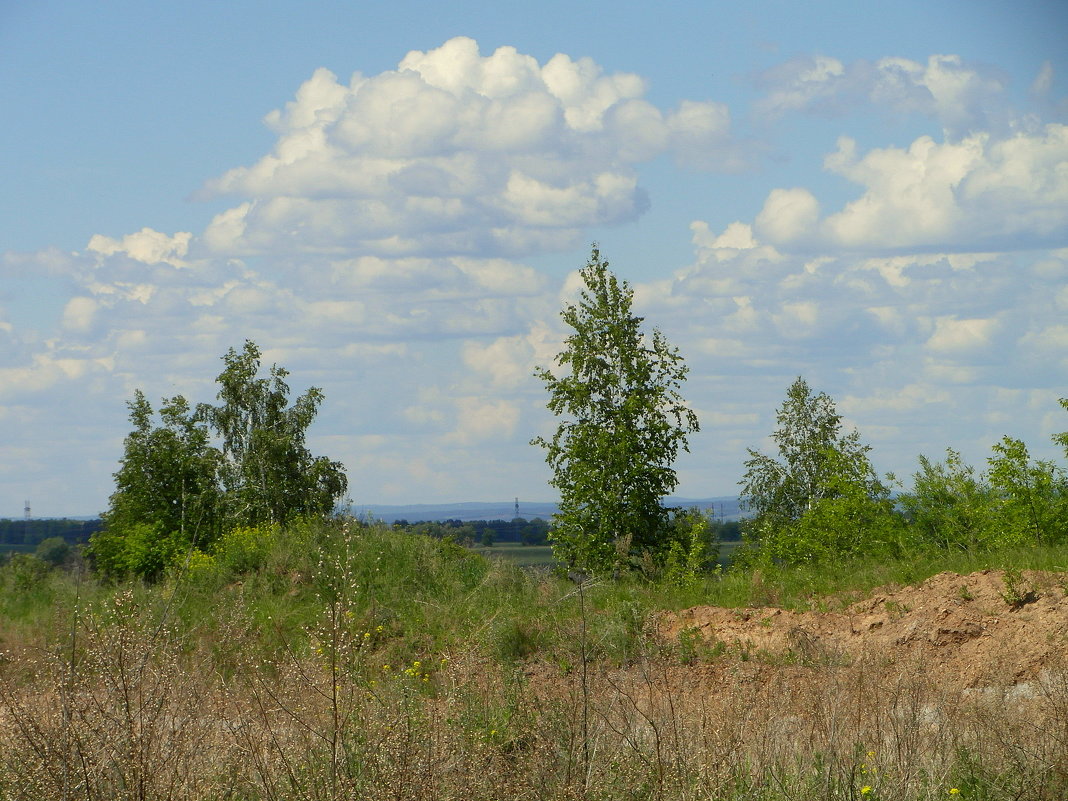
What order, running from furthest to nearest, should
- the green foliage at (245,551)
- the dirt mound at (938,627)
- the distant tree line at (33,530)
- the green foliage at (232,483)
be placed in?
the distant tree line at (33,530) → the green foliage at (232,483) → the green foliage at (245,551) → the dirt mound at (938,627)

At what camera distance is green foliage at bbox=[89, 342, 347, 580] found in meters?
46.2

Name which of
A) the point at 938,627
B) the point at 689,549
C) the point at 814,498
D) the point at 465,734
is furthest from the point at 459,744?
the point at 814,498

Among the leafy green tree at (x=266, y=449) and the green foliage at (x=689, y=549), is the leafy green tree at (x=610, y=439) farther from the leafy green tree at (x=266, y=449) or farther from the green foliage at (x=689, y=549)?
the leafy green tree at (x=266, y=449)

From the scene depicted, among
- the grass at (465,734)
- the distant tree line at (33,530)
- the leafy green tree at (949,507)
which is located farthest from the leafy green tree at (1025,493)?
the distant tree line at (33,530)

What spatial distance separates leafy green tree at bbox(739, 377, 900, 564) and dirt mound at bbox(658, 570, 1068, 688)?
6.14 metres

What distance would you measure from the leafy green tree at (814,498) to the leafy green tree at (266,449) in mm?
18393

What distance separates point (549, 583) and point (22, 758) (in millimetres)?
10748

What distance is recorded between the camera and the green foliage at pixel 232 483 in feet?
151

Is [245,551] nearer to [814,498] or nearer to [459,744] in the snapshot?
[459,744]

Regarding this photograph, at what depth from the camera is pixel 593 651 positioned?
11.5 meters

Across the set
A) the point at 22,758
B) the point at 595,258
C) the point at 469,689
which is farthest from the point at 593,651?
the point at 595,258

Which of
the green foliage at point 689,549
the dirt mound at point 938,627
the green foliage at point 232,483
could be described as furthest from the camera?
the green foliage at point 232,483

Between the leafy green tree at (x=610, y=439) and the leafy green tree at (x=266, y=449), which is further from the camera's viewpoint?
the leafy green tree at (x=266, y=449)

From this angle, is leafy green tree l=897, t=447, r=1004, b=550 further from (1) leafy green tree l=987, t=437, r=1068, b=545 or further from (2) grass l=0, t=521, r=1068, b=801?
(2) grass l=0, t=521, r=1068, b=801
